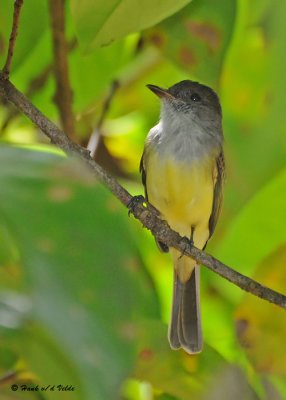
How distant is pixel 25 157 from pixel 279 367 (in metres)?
1.19

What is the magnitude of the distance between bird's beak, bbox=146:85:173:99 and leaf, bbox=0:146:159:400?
2.08 m

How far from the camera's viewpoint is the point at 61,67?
7.82 ft

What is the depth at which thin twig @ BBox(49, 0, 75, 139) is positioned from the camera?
2283 millimetres

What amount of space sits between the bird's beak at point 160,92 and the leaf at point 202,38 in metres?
0.62

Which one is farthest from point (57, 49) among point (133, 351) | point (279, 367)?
point (133, 351)

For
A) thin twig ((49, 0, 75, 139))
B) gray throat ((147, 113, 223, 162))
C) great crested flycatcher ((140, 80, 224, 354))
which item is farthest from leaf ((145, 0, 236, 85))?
gray throat ((147, 113, 223, 162))

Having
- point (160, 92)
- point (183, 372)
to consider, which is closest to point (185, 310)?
point (160, 92)

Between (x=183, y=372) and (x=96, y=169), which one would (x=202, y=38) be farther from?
(x=183, y=372)

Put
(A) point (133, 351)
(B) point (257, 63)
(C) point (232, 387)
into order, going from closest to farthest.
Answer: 1. (A) point (133, 351)
2. (C) point (232, 387)
3. (B) point (257, 63)

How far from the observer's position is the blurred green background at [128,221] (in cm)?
83

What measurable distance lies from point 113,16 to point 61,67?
61 centimetres

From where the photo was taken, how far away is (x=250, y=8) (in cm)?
235

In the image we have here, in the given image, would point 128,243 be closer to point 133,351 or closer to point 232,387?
point 133,351

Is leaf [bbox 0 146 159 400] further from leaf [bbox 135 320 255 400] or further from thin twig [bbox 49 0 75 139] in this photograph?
thin twig [bbox 49 0 75 139]
